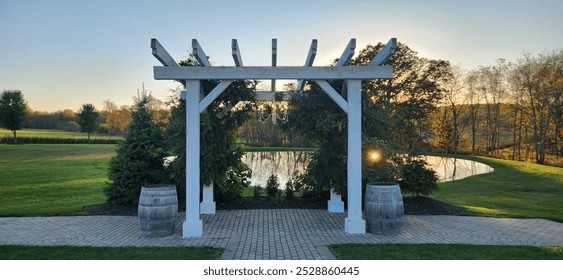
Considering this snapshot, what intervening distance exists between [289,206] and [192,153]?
10.8ft

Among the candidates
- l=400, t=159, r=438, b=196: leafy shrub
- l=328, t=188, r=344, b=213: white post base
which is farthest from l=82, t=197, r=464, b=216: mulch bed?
l=328, t=188, r=344, b=213: white post base

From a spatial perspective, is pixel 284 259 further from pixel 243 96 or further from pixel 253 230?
pixel 243 96

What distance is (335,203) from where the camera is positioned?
8320 mm

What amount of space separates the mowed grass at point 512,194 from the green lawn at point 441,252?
9.29 feet

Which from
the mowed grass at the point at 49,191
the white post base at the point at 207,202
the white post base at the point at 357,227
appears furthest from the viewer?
the mowed grass at the point at 49,191

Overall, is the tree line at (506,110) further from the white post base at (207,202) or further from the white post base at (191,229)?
the white post base at (191,229)

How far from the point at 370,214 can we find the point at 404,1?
5399mm

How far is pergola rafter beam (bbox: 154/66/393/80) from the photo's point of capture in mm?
6164

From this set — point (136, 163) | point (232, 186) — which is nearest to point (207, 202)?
point (232, 186)

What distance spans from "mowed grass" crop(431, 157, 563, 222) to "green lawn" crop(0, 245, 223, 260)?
613cm

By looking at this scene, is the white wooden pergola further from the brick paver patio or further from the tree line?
the tree line

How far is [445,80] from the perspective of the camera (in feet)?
91.0

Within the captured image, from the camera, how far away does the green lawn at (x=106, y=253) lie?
4891 millimetres

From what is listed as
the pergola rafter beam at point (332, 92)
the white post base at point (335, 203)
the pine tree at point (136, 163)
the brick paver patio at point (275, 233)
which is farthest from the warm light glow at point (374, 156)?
the pine tree at point (136, 163)
